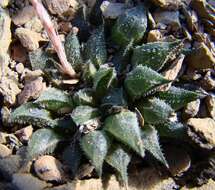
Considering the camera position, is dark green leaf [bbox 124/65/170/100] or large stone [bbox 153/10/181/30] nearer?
dark green leaf [bbox 124/65/170/100]

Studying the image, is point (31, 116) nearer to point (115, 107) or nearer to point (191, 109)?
point (115, 107)

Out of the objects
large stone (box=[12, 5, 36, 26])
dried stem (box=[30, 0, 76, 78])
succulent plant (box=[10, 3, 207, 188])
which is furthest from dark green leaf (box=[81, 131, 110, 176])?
Answer: large stone (box=[12, 5, 36, 26])

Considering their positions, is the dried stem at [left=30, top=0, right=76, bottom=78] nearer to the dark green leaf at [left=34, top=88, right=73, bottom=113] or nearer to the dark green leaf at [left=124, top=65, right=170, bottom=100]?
the dark green leaf at [left=34, top=88, right=73, bottom=113]

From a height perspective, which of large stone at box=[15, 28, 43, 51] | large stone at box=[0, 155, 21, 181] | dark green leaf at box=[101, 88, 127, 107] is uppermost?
large stone at box=[15, 28, 43, 51]

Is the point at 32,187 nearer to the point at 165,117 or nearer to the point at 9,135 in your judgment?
the point at 9,135

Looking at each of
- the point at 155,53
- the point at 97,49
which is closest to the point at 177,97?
the point at 155,53

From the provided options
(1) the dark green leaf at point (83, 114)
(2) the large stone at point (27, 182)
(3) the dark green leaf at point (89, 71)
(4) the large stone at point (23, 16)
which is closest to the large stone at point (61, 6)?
(4) the large stone at point (23, 16)
